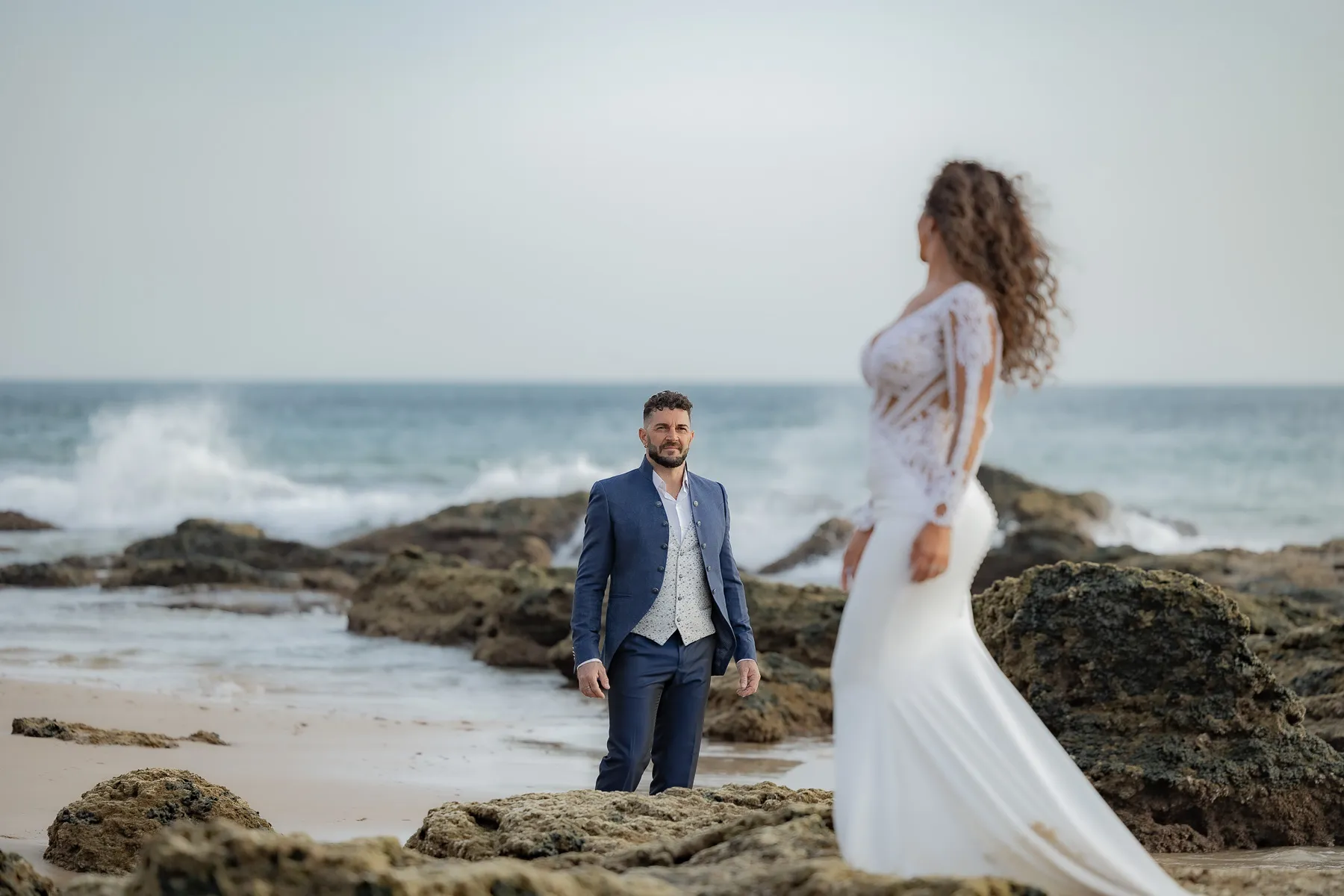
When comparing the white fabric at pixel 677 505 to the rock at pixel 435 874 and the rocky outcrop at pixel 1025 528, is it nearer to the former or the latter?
the rock at pixel 435 874

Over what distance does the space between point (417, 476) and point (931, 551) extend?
42811 millimetres

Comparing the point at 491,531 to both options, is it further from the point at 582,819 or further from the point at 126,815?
the point at 582,819

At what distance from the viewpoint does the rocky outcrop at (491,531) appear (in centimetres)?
2130

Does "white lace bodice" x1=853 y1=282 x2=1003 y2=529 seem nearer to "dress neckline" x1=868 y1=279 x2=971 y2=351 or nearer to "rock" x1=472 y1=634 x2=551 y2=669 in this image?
"dress neckline" x1=868 y1=279 x2=971 y2=351

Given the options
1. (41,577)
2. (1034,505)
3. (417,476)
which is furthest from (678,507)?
(417,476)

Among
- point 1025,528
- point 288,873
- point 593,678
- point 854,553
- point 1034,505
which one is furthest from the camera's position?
point 1034,505

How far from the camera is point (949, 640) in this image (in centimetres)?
378

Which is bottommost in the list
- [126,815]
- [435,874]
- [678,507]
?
[126,815]

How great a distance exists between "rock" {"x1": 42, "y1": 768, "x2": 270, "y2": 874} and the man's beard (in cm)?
201

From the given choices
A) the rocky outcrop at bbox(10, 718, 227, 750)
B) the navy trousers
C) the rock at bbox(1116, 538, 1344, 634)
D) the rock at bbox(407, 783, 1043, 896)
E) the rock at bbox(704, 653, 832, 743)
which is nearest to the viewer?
the rock at bbox(407, 783, 1043, 896)

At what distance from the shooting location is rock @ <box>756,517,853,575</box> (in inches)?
898

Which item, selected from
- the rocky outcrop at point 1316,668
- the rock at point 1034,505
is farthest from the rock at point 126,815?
the rock at point 1034,505

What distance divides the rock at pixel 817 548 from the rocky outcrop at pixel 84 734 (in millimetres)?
15332

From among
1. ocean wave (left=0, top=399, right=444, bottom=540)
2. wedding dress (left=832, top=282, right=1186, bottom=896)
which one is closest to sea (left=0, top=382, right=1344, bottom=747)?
ocean wave (left=0, top=399, right=444, bottom=540)
